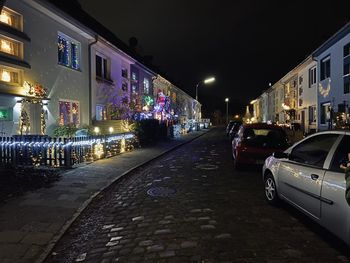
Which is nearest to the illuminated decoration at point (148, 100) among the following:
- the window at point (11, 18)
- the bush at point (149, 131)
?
the bush at point (149, 131)

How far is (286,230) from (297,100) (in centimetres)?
2695

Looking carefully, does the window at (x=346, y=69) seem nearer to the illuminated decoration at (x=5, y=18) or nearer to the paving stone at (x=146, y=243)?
the illuminated decoration at (x=5, y=18)

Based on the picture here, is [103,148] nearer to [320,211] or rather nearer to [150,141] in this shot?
[150,141]


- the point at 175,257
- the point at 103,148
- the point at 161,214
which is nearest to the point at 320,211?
the point at 175,257

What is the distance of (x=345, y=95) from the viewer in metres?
18.0

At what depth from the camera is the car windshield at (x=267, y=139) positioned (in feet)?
36.9

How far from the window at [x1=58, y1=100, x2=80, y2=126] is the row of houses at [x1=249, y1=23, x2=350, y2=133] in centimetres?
1159

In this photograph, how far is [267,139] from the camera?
11.4 meters

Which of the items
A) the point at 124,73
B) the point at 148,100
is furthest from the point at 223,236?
the point at 148,100

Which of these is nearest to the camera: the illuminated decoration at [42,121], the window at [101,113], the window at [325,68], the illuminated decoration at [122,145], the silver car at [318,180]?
the silver car at [318,180]

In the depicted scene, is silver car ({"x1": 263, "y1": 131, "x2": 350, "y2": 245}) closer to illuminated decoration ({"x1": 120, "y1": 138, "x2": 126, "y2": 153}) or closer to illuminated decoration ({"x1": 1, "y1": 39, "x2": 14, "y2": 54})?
illuminated decoration ({"x1": 1, "y1": 39, "x2": 14, "y2": 54})

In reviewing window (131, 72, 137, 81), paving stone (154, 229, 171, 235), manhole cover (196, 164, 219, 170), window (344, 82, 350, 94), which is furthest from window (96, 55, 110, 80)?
paving stone (154, 229, 171, 235)

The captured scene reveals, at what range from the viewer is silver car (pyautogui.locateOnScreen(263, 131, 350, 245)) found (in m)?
4.51

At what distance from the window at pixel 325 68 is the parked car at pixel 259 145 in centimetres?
1153
